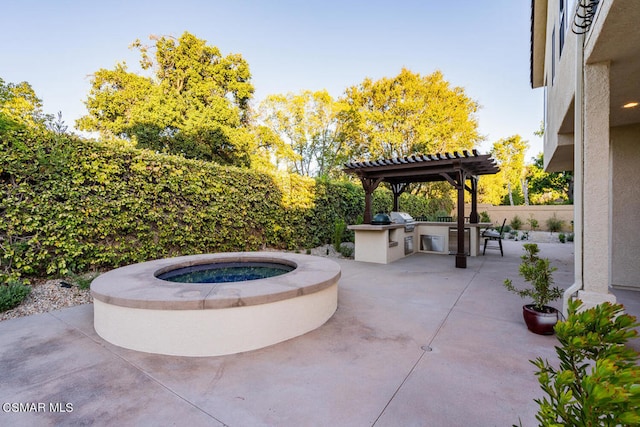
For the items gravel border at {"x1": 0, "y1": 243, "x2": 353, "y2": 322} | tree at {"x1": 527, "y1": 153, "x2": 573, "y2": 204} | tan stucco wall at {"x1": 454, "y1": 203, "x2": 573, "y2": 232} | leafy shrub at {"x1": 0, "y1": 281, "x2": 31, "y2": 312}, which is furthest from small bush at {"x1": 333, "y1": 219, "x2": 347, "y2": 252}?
tree at {"x1": 527, "y1": 153, "x2": 573, "y2": 204}

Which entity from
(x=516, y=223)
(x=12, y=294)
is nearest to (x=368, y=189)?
(x=12, y=294)

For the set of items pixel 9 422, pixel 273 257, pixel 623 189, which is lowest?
pixel 9 422

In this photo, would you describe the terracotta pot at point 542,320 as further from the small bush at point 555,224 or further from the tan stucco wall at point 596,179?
the small bush at point 555,224

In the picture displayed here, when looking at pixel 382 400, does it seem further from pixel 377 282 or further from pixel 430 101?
pixel 430 101

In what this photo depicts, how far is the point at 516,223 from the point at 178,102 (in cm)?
1950

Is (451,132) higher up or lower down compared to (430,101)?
lower down

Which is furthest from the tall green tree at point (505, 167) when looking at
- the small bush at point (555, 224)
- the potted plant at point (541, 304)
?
the potted plant at point (541, 304)

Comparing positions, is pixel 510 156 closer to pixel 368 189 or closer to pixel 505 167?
pixel 505 167

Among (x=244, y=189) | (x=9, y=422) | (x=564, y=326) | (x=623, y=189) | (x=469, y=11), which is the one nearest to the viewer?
(x=564, y=326)

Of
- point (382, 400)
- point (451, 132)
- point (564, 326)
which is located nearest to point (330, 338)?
point (382, 400)

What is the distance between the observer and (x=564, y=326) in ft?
3.41

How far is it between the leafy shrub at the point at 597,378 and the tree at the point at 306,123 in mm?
17628

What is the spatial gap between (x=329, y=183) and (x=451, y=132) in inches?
383

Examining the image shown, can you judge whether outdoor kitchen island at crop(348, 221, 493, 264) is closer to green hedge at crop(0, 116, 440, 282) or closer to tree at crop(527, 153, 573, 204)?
green hedge at crop(0, 116, 440, 282)
